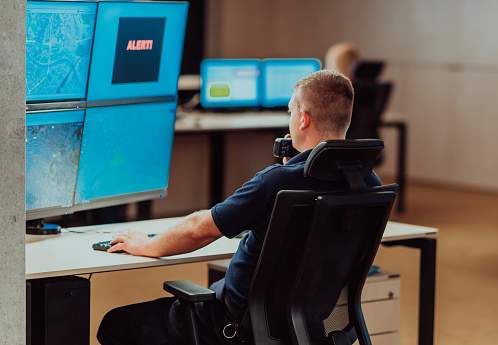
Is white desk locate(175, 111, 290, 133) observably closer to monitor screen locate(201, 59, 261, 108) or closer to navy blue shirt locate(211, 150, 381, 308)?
monitor screen locate(201, 59, 261, 108)

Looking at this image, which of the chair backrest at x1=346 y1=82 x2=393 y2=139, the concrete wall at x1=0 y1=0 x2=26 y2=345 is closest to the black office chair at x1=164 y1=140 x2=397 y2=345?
the concrete wall at x1=0 y1=0 x2=26 y2=345

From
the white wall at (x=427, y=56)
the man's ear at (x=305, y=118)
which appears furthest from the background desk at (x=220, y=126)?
the man's ear at (x=305, y=118)

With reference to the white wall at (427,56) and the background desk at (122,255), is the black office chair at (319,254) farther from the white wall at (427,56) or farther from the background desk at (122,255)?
the white wall at (427,56)

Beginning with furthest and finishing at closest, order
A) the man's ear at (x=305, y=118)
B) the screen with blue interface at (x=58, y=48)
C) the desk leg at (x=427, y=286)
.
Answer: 1. the desk leg at (x=427, y=286)
2. the screen with blue interface at (x=58, y=48)
3. the man's ear at (x=305, y=118)

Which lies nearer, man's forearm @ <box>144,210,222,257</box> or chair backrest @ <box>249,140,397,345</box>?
chair backrest @ <box>249,140,397,345</box>

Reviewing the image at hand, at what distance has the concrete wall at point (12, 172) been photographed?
6.30 ft

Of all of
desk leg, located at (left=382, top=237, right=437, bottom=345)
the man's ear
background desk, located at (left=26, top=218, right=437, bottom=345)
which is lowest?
desk leg, located at (left=382, top=237, right=437, bottom=345)

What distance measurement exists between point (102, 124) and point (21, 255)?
1042 mm

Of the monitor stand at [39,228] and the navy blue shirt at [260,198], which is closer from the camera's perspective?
the navy blue shirt at [260,198]

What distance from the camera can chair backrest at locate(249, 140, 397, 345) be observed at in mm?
2168

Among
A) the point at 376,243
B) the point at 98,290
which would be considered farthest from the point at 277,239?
the point at 98,290

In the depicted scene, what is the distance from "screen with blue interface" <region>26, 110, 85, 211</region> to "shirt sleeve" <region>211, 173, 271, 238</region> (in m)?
0.78

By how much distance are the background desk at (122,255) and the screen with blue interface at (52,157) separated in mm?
146

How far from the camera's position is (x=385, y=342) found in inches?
126
